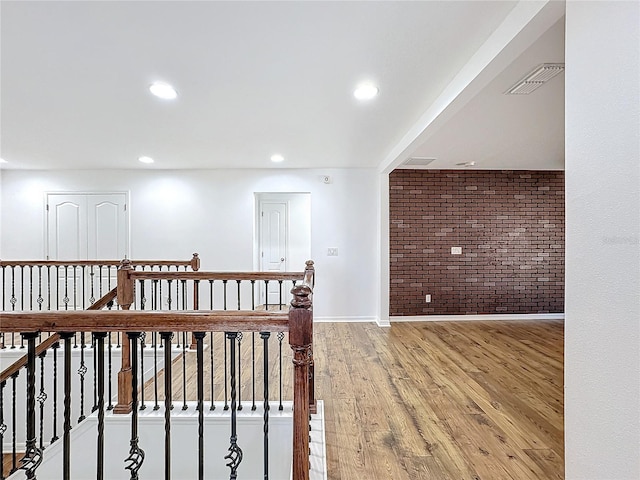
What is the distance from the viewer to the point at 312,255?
526cm

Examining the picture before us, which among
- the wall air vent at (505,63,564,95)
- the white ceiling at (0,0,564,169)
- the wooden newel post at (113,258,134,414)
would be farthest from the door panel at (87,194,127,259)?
the wall air vent at (505,63,564,95)

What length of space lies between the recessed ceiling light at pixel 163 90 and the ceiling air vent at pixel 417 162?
10.3 feet

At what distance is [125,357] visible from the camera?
8.34ft

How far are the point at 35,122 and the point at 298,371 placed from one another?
3.77 m

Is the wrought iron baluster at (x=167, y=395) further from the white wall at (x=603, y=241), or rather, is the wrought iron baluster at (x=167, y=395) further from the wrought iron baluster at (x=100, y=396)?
the white wall at (x=603, y=241)

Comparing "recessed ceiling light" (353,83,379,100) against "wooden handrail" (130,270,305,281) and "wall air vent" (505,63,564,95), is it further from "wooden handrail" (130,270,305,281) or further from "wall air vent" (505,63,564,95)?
"wooden handrail" (130,270,305,281)

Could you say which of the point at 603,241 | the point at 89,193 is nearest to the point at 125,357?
the point at 603,241

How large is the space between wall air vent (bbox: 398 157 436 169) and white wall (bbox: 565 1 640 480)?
357 cm

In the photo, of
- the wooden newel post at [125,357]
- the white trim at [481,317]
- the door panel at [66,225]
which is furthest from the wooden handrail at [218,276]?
the door panel at [66,225]

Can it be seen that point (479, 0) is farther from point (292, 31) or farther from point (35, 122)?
point (35, 122)

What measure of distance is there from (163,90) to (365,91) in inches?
60.1

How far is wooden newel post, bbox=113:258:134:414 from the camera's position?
8.15 ft

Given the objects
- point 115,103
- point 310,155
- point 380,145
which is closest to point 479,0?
point 380,145

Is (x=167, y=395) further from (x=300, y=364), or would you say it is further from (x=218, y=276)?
(x=218, y=276)
